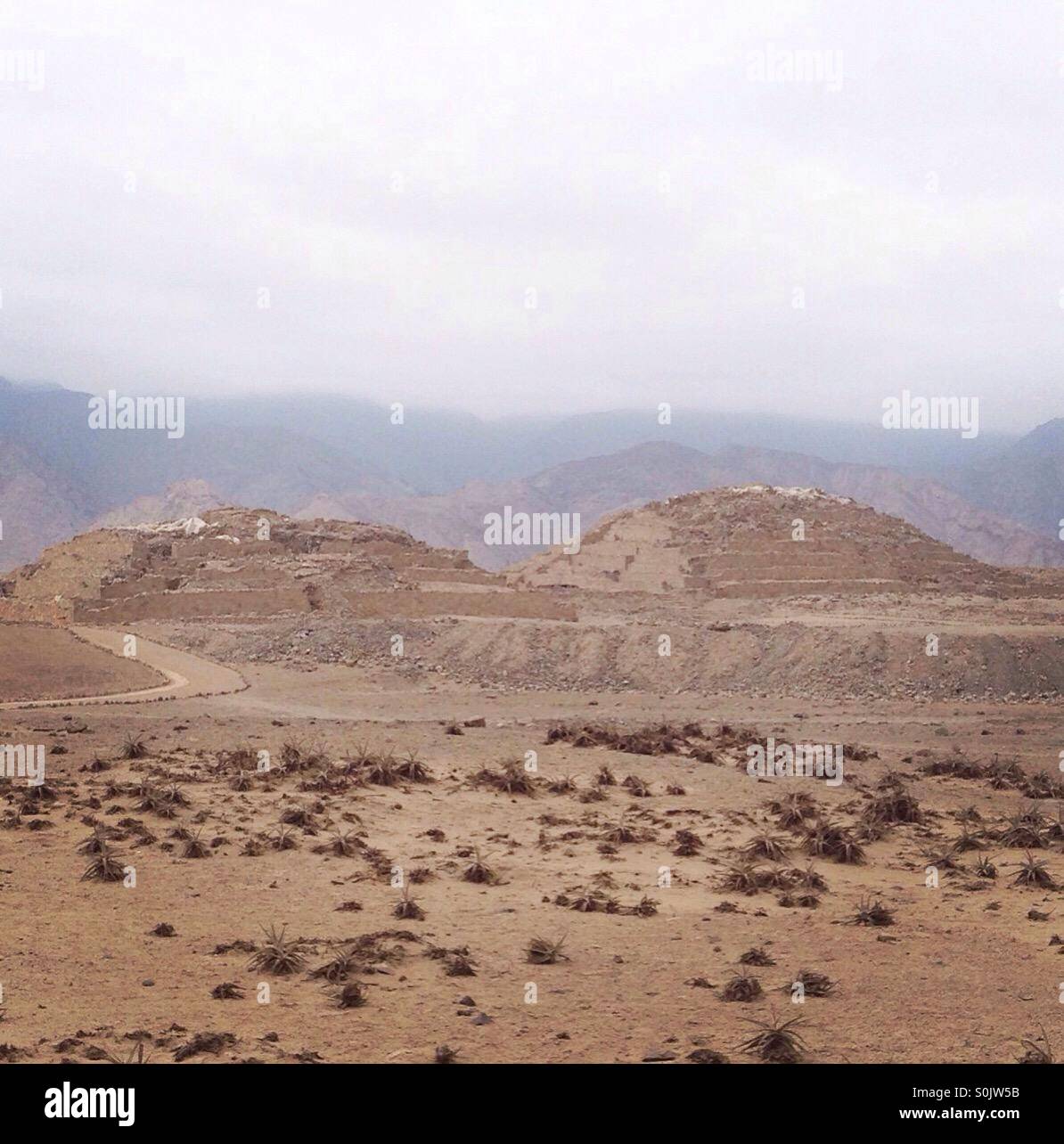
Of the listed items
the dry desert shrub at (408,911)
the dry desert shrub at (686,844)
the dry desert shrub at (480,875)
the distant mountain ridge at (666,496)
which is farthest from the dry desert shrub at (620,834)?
the distant mountain ridge at (666,496)

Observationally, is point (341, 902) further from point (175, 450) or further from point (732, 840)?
point (175, 450)

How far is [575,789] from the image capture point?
49.9ft

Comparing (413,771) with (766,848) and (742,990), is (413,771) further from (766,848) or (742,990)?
(742,990)

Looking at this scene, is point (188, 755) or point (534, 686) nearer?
point (188, 755)

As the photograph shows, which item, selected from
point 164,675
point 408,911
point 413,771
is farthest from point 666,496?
point 408,911

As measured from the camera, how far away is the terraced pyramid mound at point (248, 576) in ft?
133

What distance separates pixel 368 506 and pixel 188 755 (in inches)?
4365

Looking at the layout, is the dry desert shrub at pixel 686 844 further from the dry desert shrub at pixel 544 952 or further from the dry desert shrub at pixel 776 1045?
the dry desert shrub at pixel 776 1045

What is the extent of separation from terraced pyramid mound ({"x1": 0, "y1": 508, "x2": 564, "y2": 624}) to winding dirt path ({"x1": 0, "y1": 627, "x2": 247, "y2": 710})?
16.2 feet

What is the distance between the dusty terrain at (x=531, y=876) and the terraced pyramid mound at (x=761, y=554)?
24606 mm

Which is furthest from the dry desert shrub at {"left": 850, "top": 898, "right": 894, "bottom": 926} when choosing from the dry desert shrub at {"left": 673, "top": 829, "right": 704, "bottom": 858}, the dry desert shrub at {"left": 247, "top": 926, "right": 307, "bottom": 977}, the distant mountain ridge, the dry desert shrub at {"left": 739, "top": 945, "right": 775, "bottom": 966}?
the distant mountain ridge

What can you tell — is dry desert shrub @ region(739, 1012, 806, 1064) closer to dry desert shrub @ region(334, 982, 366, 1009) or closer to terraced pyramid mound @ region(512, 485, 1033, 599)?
dry desert shrub @ region(334, 982, 366, 1009)

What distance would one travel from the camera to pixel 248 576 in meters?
45.5
